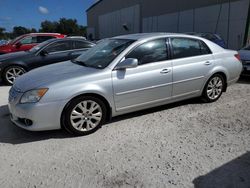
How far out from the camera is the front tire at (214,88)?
5273 mm

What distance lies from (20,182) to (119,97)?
1.93m

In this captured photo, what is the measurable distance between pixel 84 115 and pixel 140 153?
109 cm

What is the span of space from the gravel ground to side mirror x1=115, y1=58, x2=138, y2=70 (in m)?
0.99

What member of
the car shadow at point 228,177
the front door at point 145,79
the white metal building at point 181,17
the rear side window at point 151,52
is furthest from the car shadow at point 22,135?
the white metal building at point 181,17

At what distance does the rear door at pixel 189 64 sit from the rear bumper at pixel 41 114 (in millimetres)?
2175

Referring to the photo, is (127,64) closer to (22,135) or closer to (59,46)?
(22,135)

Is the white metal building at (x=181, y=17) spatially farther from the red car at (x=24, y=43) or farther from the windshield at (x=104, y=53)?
the windshield at (x=104, y=53)

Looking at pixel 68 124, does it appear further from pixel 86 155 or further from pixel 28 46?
pixel 28 46

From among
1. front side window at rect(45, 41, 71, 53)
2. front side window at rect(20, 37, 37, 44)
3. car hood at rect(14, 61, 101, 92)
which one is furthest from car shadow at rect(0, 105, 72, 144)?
front side window at rect(20, 37, 37, 44)

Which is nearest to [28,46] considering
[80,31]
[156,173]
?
[156,173]

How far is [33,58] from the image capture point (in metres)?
7.81

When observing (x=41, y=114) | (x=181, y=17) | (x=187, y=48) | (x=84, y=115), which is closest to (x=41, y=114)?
(x=41, y=114)

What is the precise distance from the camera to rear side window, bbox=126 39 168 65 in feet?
14.4

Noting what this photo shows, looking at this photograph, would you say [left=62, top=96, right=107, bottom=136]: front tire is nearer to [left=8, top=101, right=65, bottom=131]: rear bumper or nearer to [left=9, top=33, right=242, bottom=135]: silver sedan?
[left=9, top=33, right=242, bottom=135]: silver sedan
